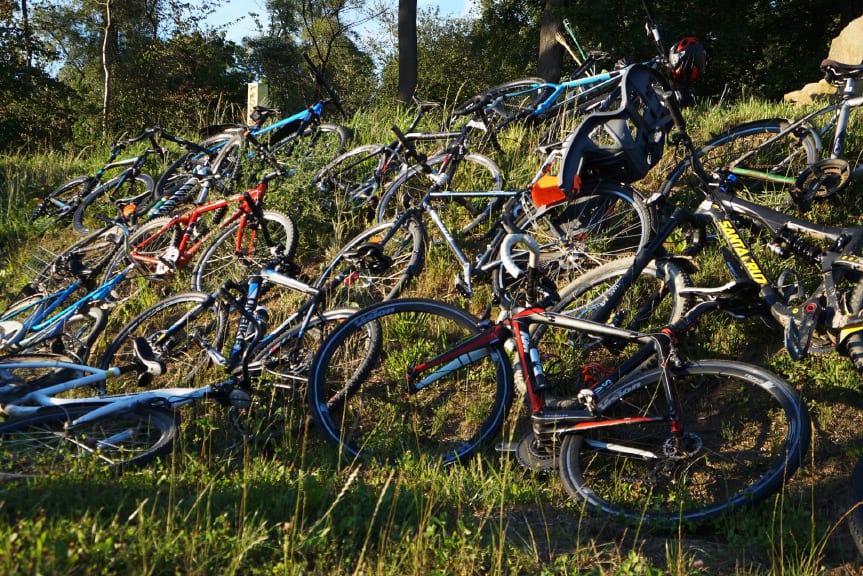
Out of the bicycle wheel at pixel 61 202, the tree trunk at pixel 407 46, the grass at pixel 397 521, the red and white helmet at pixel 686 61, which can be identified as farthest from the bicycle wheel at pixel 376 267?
the tree trunk at pixel 407 46

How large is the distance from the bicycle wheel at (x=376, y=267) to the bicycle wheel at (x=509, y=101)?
1839 millimetres

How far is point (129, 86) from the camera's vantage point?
2592cm

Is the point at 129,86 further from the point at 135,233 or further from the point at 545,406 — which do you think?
the point at 545,406

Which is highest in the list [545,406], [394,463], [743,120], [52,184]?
[743,120]

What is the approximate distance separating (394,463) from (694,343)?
2193 mm

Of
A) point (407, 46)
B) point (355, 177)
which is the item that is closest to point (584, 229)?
point (355, 177)

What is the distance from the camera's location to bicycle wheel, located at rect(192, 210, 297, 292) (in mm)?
6906

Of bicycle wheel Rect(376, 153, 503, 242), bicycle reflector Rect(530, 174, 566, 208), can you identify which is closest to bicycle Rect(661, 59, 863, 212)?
bicycle reflector Rect(530, 174, 566, 208)

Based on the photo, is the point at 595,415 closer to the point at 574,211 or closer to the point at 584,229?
the point at 584,229

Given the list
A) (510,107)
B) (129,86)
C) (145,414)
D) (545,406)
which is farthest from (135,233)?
(129,86)

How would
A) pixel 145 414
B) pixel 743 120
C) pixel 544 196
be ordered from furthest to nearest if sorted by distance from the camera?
pixel 743 120 → pixel 544 196 → pixel 145 414

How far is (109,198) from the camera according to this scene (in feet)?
31.1

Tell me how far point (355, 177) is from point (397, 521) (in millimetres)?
4993

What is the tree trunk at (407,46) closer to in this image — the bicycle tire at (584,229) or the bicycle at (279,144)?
the bicycle at (279,144)
